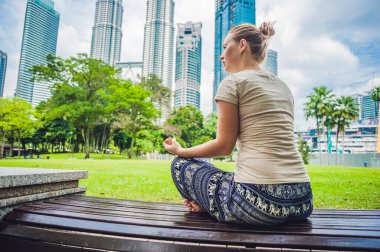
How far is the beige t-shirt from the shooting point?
1406mm

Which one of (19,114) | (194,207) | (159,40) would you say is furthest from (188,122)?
(159,40)

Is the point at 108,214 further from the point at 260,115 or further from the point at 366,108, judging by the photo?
the point at 366,108

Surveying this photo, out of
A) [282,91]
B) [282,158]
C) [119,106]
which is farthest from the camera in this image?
[119,106]

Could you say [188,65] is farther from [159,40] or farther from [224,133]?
[224,133]

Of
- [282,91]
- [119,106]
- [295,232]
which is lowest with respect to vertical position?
[295,232]

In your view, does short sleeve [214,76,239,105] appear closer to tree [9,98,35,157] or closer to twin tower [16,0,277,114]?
tree [9,98,35,157]

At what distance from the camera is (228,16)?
267 feet

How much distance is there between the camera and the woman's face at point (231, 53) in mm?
1667

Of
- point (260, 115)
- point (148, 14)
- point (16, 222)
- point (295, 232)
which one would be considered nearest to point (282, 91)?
point (260, 115)

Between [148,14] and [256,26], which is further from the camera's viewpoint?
[148,14]

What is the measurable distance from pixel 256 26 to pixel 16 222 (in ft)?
7.03

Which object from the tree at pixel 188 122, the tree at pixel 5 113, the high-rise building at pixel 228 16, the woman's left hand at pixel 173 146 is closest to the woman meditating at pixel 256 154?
the woman's left hand at pixel 173 146

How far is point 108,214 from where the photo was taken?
1.71 m

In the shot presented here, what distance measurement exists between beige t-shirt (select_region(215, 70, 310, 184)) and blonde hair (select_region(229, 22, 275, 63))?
0.75ft
